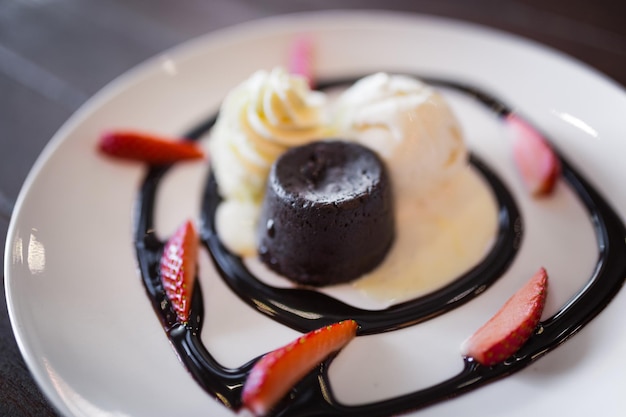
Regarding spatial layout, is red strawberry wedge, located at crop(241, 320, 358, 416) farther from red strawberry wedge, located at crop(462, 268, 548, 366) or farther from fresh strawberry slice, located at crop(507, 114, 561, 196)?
fresh strawberry slice, located at crop(507, 114, 561, 196)

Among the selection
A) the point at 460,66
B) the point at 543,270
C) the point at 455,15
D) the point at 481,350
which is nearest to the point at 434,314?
the point at 481,350

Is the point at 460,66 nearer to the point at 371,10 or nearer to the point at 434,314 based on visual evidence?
the point at 371,10

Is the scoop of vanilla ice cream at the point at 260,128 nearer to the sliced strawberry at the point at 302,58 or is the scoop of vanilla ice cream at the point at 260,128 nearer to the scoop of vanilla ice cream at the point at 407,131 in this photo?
the scoop of vanilla ice cream at the point at 407,131

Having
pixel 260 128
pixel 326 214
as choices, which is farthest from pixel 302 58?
pixel 326 214

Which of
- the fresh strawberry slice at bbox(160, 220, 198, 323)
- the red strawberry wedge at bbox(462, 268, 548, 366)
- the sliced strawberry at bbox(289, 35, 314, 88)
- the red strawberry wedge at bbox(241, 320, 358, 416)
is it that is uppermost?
the sliced strawberry at bbox(289, 35, 314, 88)

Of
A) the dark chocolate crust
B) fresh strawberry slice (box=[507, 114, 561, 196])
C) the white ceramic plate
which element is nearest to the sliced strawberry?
the white ceramic plate

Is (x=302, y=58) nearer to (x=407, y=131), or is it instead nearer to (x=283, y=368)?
(x=407, y=131)
